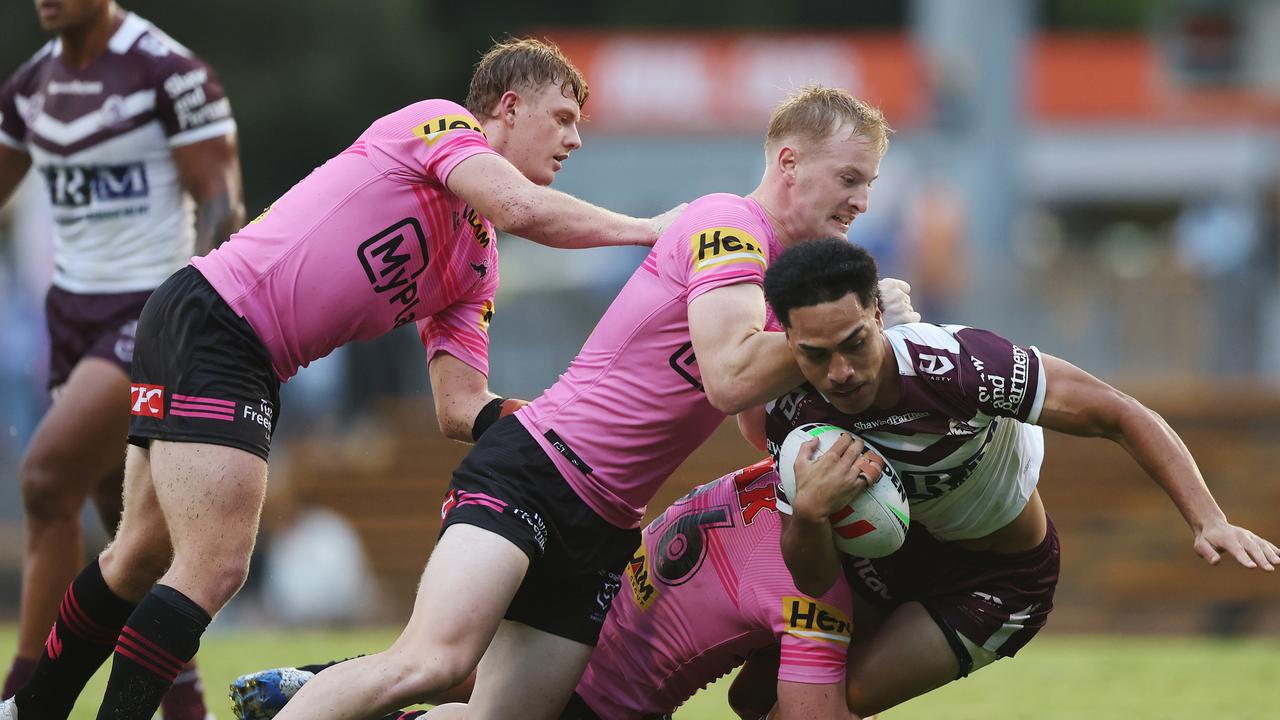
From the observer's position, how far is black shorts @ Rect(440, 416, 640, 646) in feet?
15.0

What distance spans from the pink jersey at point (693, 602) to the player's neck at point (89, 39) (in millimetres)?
2705

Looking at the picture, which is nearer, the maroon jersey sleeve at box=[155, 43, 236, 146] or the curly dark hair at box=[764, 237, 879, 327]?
the curly dark hair at box=[764, 237, 879, 327]

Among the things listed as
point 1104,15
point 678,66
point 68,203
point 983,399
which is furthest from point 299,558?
point 1104,15

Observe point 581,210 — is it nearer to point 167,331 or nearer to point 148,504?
point 167,331

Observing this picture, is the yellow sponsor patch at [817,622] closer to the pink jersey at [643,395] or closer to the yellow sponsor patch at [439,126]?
the pink jersey at [643,395]

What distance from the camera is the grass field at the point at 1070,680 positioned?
22.7ft

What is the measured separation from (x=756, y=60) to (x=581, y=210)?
85.8 feet

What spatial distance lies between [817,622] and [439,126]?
1792 millimetres

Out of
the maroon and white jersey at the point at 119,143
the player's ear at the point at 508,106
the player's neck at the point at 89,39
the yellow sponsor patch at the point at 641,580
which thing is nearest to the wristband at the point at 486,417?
the yellow sponsor patch at the point at 641,580

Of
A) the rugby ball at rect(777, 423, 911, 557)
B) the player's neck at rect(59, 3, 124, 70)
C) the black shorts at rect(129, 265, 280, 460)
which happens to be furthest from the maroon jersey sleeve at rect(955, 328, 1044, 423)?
the player's neck at rect(59, 3, 124, 70)

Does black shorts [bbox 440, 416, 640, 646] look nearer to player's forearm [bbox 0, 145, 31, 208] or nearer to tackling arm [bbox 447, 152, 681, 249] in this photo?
tackling arm [bbox 447, 152, 681, 249]

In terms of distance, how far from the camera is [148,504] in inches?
193

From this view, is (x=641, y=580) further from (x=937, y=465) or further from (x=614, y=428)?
(x=937, y=465)

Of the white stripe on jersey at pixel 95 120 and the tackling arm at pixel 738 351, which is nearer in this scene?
the tackling arm at pixel 738 351
